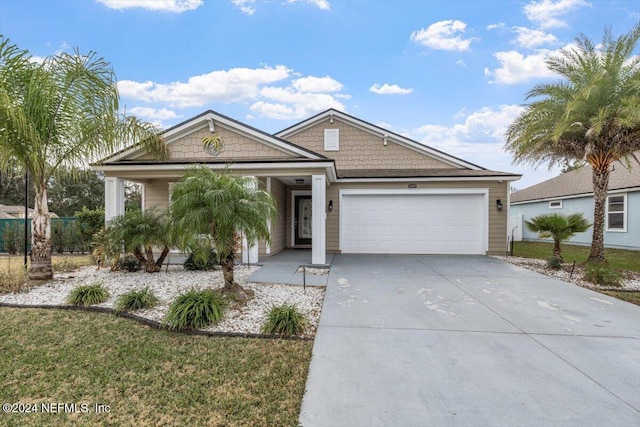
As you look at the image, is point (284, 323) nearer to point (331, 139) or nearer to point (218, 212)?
point (218, 212)

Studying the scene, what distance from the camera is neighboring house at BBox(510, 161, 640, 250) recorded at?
13219mm

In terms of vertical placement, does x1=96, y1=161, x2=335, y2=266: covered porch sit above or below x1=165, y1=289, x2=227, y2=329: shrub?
above

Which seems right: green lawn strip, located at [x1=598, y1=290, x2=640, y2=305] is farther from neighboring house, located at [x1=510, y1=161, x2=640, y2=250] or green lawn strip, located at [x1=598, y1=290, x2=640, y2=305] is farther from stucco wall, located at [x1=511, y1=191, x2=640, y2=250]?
stucco wall, located at [x1=511, y1=191, x2=640, y2=250]

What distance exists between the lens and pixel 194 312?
14.3 feet

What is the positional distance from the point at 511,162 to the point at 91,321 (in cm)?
1200

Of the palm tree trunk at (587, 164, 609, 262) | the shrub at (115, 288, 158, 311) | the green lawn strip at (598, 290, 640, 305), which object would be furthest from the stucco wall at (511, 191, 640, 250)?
the shrub at (115, 288, 158, 311)

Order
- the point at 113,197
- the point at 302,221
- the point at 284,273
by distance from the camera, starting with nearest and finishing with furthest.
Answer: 1. the point at 284,273
2. the point at 113,197
3. the point at 302,221

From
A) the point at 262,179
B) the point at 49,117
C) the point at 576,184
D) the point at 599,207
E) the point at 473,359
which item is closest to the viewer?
the point at 473,359

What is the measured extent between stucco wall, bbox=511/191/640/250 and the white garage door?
3.39 m

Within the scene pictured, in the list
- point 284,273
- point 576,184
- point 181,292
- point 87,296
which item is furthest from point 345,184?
point 576,184

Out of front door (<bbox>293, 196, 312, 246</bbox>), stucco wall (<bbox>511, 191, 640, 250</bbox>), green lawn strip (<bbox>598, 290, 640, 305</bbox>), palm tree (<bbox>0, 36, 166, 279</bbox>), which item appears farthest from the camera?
front door (<bbox>293, 196, 312, 246</bbox>)

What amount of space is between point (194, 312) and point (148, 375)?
1254 mm

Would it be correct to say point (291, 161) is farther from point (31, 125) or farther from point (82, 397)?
point (82, 397)

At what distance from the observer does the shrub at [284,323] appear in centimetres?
413
